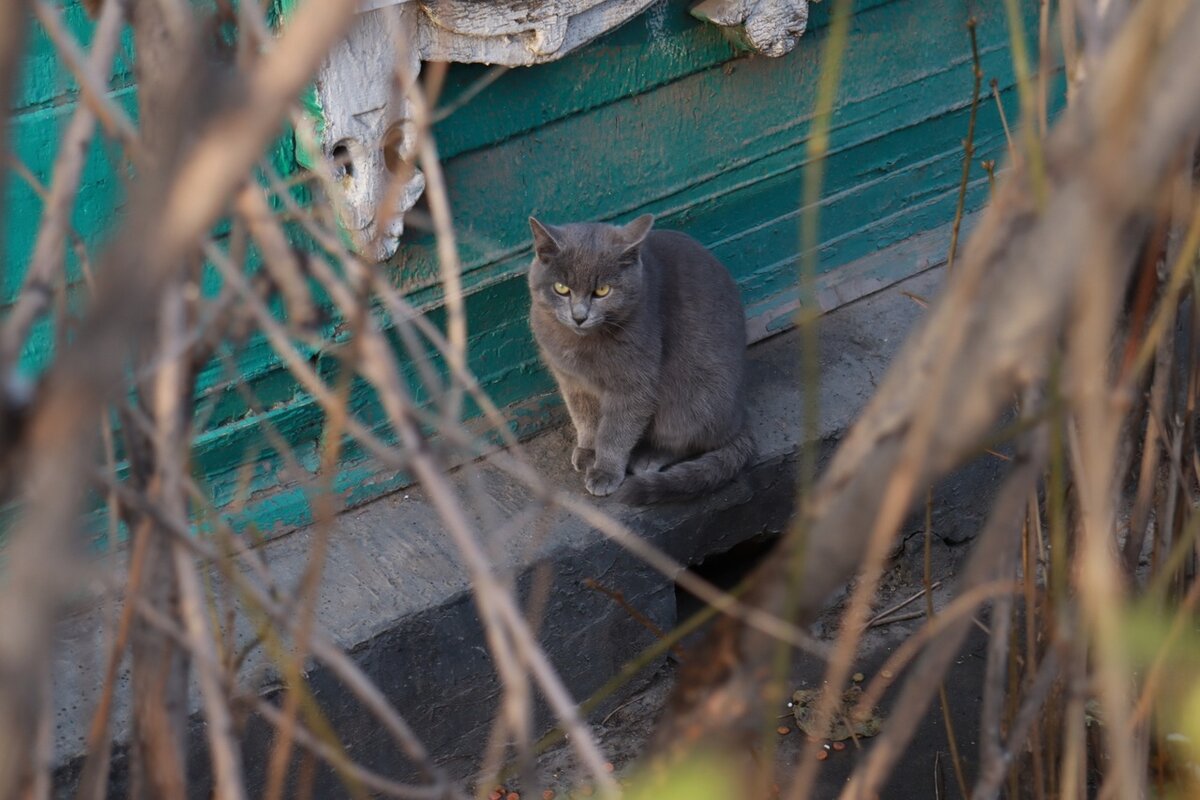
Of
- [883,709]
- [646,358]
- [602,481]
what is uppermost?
[646,358]

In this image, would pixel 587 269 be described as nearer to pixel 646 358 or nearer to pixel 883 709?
pixel 646 358

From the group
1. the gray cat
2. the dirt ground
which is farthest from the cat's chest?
the dirt ground

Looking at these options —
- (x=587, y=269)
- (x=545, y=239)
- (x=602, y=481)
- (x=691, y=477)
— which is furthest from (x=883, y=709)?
(x=545, y=239)

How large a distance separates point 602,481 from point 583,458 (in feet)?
0.35

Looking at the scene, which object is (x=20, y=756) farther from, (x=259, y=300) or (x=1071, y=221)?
(x=1071, y=221)

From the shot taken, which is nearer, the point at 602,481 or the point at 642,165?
the point at 602,481

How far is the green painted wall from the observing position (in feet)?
8.81

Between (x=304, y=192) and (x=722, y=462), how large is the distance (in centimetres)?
113

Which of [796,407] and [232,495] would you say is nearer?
[232,495]

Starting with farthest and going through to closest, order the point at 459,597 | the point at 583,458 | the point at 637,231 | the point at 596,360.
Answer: the point at 583,458
the point at 596,360
the point at 637,231
the point at 459,597

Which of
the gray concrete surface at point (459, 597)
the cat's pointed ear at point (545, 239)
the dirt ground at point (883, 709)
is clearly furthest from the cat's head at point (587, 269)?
the dirt ground at point (883, 709)

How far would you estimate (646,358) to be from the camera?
293 cm

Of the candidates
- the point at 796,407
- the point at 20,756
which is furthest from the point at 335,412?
the point at 796,407

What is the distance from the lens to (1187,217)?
131cm
